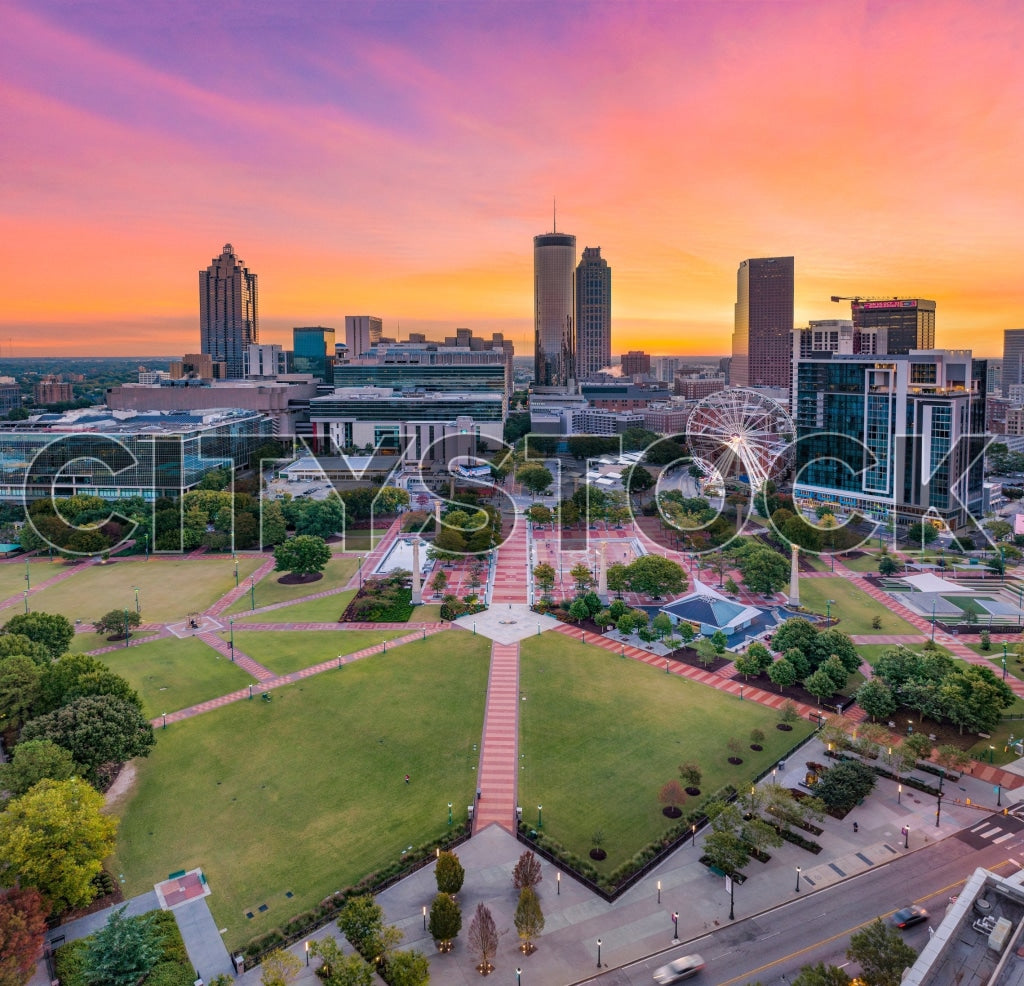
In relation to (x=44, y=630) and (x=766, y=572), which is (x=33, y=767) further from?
(x=766, y=572)

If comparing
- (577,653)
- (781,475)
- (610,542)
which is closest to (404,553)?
(610,542)

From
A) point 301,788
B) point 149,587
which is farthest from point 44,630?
point 301,788

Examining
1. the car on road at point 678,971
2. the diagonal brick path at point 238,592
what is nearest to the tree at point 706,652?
the car on road at point 678,971

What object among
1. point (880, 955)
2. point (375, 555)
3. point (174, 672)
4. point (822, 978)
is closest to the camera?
point (822, 978)

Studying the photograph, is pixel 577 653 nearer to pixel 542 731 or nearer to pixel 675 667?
pixel 675 667

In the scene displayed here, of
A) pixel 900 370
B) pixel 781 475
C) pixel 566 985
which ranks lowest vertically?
pixel 566 985

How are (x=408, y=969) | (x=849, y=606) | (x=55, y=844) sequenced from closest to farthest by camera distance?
(x=408, y=969) → (x=55, y=844) → (x=849, y=606)

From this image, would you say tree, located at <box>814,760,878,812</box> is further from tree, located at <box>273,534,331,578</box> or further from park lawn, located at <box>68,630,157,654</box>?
tree, located at <box>273,534,331,578</box>

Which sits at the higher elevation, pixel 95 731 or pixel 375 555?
pixel 95 731
